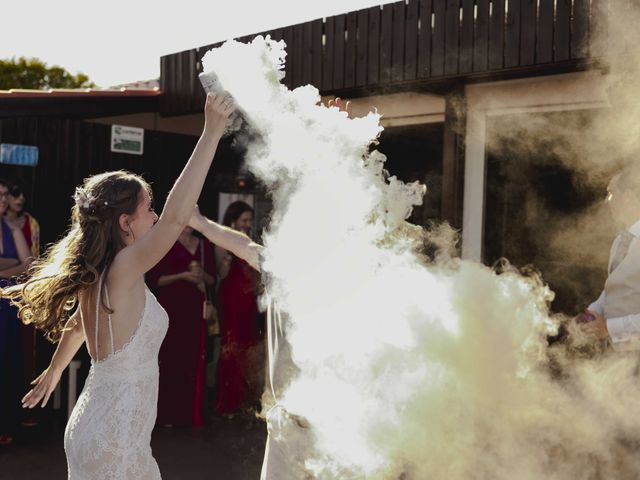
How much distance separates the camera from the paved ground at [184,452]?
5645 millimetres

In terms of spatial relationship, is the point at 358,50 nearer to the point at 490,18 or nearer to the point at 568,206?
the point at 490,18

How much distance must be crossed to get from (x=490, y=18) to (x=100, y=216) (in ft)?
10.8

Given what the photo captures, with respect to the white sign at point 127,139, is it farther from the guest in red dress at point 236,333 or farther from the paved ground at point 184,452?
the paved ground at point 184,452

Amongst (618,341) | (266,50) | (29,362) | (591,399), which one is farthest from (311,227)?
(29,362)

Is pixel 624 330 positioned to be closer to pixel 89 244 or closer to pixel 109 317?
pixel 109 317

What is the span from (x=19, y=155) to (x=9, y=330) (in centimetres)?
181

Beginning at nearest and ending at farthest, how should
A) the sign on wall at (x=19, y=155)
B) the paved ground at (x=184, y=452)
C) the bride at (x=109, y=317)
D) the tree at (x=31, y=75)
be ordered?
the bride at (x=109, y=317) → the paved ground at (x=184, y=452) → the sign on wall at (x=19, y=155) → the tree at (x=31, y=75)

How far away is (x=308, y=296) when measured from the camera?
10.6 ft

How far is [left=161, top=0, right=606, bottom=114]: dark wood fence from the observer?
16.0 feet

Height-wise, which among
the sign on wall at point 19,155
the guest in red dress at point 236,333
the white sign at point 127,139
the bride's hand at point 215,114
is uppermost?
the white sign at point 127,139

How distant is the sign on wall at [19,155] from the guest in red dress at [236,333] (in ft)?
6.56

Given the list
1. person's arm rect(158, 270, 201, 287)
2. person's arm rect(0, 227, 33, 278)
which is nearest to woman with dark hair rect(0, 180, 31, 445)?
person's arm rect(0, 227, 33, 278)

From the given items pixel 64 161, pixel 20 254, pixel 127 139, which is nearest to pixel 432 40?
pixel 20 254

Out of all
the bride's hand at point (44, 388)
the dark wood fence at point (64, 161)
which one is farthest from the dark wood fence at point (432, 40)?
the bride's hand at point (44, 388)
